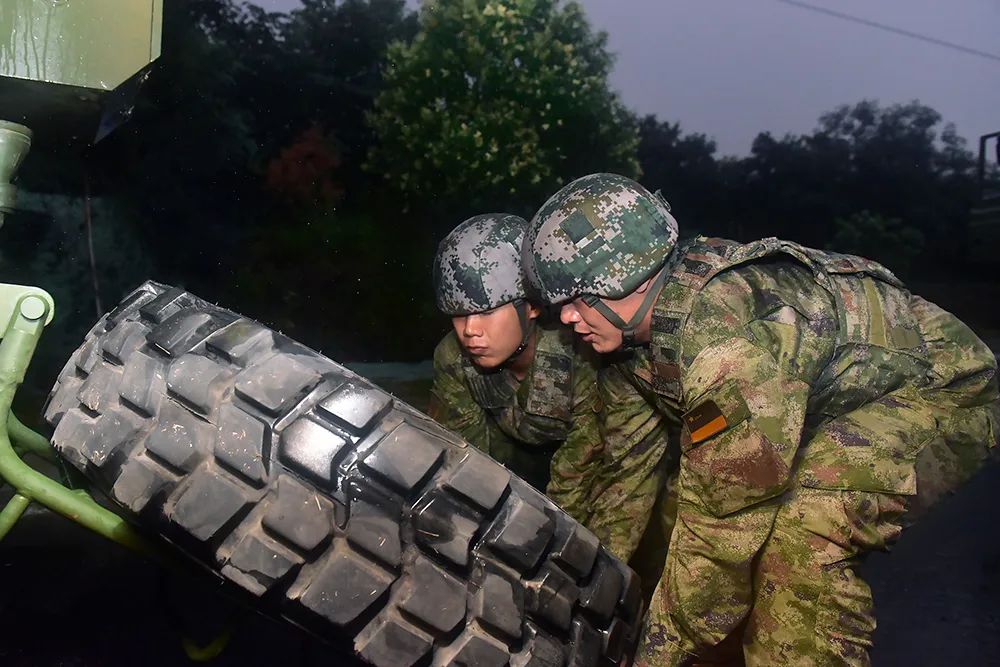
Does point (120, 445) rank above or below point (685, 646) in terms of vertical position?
above

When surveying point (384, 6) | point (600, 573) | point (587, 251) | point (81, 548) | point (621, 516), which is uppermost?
point (384, 6)

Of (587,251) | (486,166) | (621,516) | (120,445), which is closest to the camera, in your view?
(120,445)

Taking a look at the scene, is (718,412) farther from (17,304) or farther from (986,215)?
(986,215)

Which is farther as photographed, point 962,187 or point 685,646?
point 962,187

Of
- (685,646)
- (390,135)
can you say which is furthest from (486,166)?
(685,646)

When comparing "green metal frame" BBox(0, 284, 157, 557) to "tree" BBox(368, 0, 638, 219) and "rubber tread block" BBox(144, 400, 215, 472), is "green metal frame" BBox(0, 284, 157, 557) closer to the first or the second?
"rubber tread block" BBox(144, 400, 215, 472)

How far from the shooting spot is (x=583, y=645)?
1.45 m

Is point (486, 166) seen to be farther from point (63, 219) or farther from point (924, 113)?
point (924, 113)

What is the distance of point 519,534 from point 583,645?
0.96 feet

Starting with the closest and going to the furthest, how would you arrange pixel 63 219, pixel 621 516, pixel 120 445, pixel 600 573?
1. pixel 120 445
2. pixel 600 573
3. pixel 621 516
4. pixel 63 219

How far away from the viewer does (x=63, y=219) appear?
13.0 ft

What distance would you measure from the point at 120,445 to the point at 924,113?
687cm

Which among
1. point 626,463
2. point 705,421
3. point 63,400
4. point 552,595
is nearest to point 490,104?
point 626,463

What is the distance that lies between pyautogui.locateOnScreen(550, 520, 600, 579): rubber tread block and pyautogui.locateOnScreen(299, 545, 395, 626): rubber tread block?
0.33 meters
